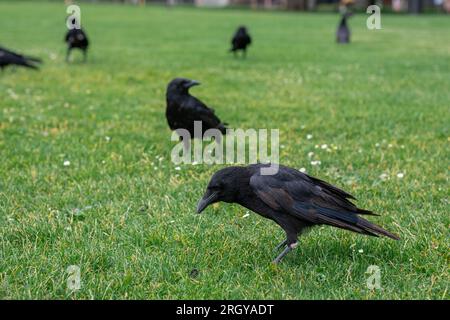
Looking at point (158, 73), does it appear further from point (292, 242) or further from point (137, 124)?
point (292, 242)

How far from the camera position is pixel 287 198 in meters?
3.89

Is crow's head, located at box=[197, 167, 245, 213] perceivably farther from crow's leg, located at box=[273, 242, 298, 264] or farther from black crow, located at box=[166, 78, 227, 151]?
black crow, located at box=[166, 78, 227, 151]

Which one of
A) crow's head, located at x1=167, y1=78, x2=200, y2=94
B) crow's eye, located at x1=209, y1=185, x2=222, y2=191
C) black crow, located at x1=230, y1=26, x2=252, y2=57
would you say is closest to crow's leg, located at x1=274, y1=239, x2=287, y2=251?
crow's eye, located at x1=209, y1=185, x2=222, y2=191

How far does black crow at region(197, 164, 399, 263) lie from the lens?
152 inches

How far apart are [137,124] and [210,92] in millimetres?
2875

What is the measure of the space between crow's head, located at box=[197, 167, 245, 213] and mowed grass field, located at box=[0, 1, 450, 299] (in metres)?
0.42

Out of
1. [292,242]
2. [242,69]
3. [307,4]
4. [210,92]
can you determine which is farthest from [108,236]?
[307,4]

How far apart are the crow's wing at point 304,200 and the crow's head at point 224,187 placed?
0.11 m

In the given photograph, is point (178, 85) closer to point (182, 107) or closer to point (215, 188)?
point (182, 107)

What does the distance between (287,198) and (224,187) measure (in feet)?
1.40

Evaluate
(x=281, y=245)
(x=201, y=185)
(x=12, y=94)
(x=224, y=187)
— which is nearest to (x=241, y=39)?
(x=12, y=94)

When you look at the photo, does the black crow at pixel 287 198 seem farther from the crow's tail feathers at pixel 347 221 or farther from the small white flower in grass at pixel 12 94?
the small white flower in grass at pixel 12 94

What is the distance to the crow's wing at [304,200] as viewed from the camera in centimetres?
383

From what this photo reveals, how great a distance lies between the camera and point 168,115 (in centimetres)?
661
